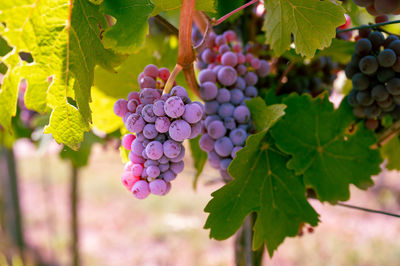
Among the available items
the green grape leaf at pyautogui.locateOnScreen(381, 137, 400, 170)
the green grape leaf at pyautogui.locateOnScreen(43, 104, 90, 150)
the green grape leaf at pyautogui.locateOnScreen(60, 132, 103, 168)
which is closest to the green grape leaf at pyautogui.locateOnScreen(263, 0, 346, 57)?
the green grape leaf at pyautogui.locateOnScreen(43, 104, 90, 150)

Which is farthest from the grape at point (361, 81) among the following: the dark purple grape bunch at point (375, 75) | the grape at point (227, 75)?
the grape at point (227, 75)

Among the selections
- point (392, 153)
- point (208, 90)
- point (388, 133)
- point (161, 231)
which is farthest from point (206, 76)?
point (161, 231)

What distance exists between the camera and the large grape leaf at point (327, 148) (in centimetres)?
60

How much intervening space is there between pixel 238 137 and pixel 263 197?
11cm

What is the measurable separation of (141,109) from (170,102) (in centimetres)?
6

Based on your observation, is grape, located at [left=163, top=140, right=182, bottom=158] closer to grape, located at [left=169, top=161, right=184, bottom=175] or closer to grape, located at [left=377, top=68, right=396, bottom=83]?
grape, located at [left=169, top=161, right=184, bottom=175]

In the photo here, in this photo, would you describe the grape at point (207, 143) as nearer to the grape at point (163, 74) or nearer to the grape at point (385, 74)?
the grape at point (163, 74)

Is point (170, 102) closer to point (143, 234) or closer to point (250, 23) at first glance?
point (250, 23)

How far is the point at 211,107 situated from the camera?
1.93 feet

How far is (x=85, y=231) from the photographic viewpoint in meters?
4.01

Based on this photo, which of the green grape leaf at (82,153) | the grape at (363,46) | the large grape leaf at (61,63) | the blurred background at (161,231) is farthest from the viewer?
the blurred background at (161,231)

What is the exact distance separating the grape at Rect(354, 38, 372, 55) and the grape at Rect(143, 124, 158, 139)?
387 mm

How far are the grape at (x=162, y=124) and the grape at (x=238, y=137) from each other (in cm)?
20

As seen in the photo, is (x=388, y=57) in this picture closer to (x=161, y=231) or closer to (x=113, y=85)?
(x=113, y=85)
